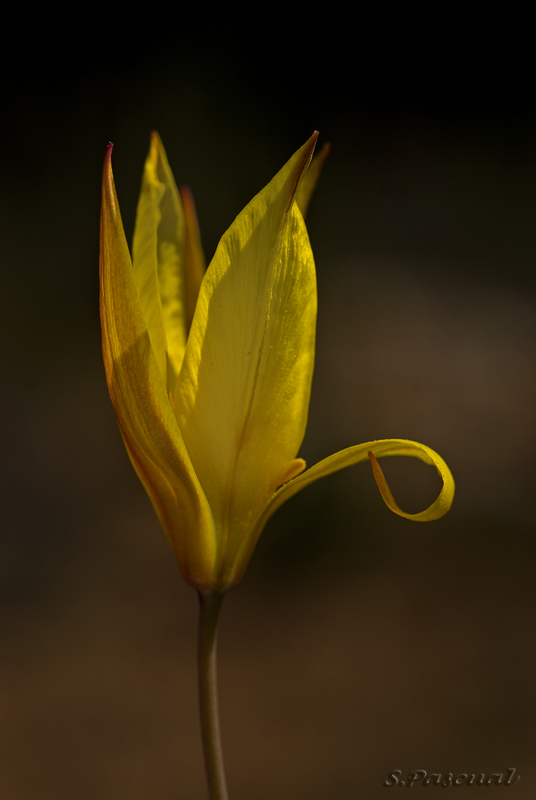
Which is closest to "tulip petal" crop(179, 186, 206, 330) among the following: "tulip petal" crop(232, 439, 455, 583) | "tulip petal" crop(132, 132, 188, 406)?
"tulip petal" crop(132, 132, 188, 406)

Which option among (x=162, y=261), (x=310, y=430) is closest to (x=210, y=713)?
(x=162, y=261)

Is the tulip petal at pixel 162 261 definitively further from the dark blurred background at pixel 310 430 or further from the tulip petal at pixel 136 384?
the dark blurred background at pixel 310 430

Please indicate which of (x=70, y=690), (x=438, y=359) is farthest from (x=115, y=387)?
(x=438, y=359)

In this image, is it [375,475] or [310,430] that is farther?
[310,430]

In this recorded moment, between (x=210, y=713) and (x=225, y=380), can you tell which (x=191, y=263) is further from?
(x=210, y=713)

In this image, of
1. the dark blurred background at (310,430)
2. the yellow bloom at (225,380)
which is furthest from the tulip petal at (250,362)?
the dark blurred background at (310,430)

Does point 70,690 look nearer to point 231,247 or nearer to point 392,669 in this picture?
point 392,669
